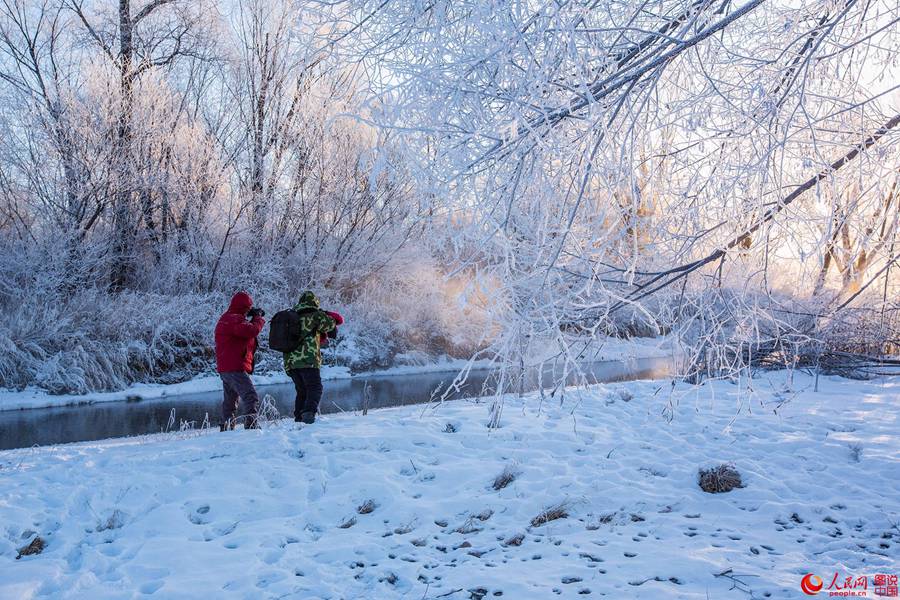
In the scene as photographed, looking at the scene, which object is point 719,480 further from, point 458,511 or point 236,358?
point 236,358

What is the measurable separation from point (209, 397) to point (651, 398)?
29.3 ft

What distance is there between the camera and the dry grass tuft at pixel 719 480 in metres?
4.45

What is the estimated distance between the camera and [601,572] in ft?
10.3

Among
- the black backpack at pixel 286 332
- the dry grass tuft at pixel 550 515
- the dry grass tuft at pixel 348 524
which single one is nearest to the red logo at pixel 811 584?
the dry grass tuft at pixel 550 515

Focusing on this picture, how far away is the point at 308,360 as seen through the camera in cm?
703

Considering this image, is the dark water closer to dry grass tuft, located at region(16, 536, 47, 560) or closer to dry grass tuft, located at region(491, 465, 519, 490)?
dry grass tuft, located at region(491, 465, 519, 490)

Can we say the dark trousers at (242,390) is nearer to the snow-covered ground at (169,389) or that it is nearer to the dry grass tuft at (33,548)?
the dry grass tuft at (33,548)

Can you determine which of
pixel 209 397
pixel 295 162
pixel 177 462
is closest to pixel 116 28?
pixel 295 162

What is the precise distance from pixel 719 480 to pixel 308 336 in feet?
14.6

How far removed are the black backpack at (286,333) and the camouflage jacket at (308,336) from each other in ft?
0.18

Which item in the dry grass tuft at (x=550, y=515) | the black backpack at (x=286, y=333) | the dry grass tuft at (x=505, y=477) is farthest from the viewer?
the black backpack at (x=286, y=333)

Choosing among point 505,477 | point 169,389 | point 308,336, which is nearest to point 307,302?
point 308,336

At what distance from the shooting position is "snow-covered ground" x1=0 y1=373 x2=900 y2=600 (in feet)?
10.3

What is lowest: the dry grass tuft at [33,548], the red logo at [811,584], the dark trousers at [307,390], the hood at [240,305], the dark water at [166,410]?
the dark water at [166,410]
